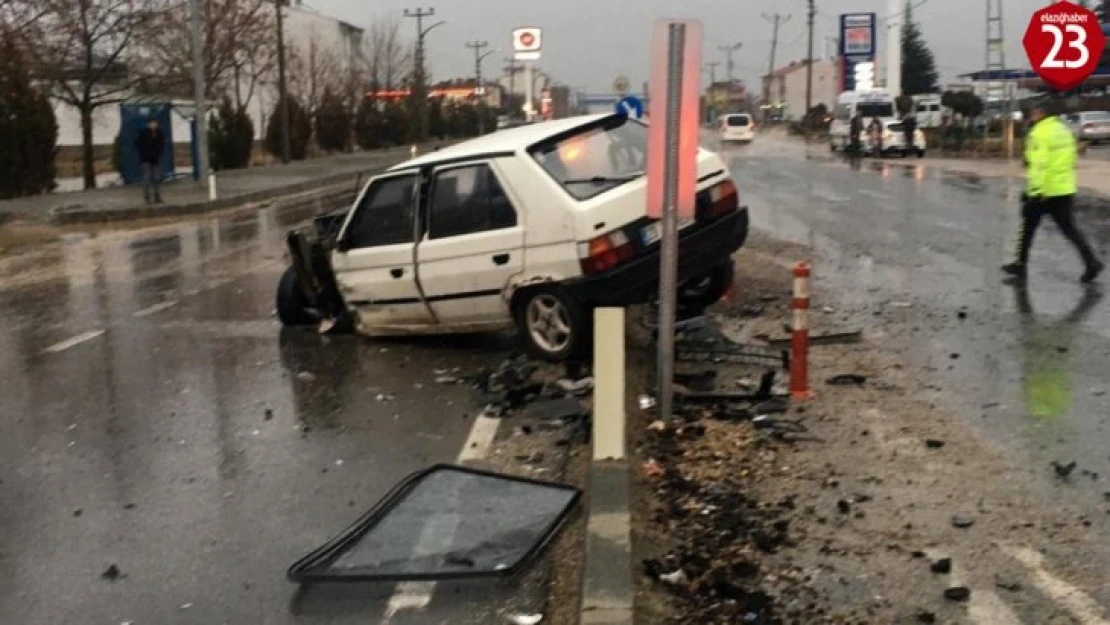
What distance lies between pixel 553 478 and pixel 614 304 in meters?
2.56

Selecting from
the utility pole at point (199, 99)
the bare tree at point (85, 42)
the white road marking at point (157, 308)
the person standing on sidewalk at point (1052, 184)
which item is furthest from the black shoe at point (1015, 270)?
the bare tree at point (85, 42)

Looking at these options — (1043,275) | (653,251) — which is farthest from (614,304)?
(1043,275)

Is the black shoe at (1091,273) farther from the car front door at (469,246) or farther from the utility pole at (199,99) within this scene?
the utility pole at (199,99)

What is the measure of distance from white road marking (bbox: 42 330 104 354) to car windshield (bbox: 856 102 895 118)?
4628cm

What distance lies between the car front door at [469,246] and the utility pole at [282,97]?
39350mm

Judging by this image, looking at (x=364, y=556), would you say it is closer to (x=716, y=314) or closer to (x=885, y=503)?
(x=885, y=503)

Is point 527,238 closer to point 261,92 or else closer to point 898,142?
point 898,142

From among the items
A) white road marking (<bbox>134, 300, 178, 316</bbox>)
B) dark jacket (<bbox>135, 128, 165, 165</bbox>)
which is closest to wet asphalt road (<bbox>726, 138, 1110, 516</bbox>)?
white road marking (<bbox>134, 300, 178, 316</bbox>)

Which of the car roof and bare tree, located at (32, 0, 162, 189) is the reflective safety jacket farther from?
bare tree, located at (32, 0, 162, 189)

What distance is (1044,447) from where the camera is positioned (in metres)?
6.69

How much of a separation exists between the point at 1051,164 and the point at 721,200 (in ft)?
15.7

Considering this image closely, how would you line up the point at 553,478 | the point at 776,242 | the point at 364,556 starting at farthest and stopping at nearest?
the point at 776,242
the point at 553,478
the point at 364,556

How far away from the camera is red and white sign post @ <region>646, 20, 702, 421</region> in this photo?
6836 mm

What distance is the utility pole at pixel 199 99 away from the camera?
31214 millimetres
